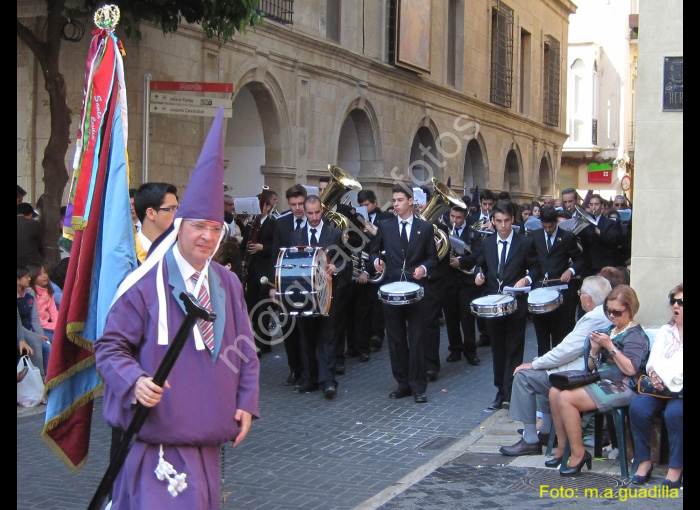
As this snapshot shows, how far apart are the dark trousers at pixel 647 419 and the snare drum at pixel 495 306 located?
255cm

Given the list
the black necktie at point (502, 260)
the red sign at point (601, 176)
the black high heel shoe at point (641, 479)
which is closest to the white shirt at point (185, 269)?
the black high heel shoe at point (641, 479)

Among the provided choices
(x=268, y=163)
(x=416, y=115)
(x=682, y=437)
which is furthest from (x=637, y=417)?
(x=416, y=115)

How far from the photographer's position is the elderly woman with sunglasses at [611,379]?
7285 millimetres

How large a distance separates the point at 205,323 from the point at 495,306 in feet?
18.5

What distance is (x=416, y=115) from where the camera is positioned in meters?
26.1

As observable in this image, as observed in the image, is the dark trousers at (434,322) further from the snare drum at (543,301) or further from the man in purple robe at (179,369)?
the man in purple robe at (179,369)

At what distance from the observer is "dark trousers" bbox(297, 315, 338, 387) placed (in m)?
10.4

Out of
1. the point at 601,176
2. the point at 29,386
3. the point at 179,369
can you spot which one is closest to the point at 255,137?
the point at 29,386

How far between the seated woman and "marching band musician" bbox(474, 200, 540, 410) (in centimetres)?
280

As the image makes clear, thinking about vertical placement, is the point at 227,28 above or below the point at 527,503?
above

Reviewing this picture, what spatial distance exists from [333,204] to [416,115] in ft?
46.5

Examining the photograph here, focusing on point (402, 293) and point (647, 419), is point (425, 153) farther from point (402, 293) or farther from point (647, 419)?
point (647, 419)

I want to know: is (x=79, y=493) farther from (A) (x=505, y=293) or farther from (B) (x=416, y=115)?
(B) (x=416, y=115)

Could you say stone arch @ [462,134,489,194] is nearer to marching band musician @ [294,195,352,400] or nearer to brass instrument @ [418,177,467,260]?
brass instrument @ [418,177,467,260]
